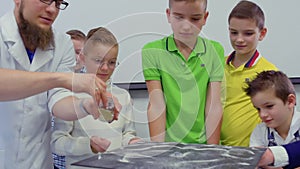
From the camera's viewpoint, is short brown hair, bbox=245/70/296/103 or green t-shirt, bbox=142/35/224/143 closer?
green t-shirt, bbox=142/35/224/143

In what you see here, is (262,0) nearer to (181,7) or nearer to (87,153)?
(181,7)

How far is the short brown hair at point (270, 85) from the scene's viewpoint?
102cm

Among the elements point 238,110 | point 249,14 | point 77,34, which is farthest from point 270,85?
point 77,34

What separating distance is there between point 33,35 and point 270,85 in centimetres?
65

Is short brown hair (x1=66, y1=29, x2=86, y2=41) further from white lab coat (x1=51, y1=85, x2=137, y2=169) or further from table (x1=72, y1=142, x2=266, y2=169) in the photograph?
table (x1=72, y1=142, x2=266, y2=169)

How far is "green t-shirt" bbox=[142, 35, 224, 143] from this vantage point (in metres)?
0.83

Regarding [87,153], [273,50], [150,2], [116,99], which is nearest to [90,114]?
[116,99]

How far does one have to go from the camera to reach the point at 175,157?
25.8 inches

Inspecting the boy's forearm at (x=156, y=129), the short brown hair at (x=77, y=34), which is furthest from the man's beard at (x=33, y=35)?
the short brown hair at (x=77, y=34)

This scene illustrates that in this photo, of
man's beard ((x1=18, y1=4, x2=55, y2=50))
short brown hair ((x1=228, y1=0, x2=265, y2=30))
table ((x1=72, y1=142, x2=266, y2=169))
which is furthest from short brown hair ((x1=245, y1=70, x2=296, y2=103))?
man's beard ((x1=18, y1=4, x2=55, y2=50))

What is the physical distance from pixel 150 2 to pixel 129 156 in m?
1.07

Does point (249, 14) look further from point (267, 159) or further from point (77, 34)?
point (77, 34)

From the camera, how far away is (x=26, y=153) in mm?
926

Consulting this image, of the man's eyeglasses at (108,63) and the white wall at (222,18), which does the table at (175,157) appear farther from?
the white wall at (222,18)
